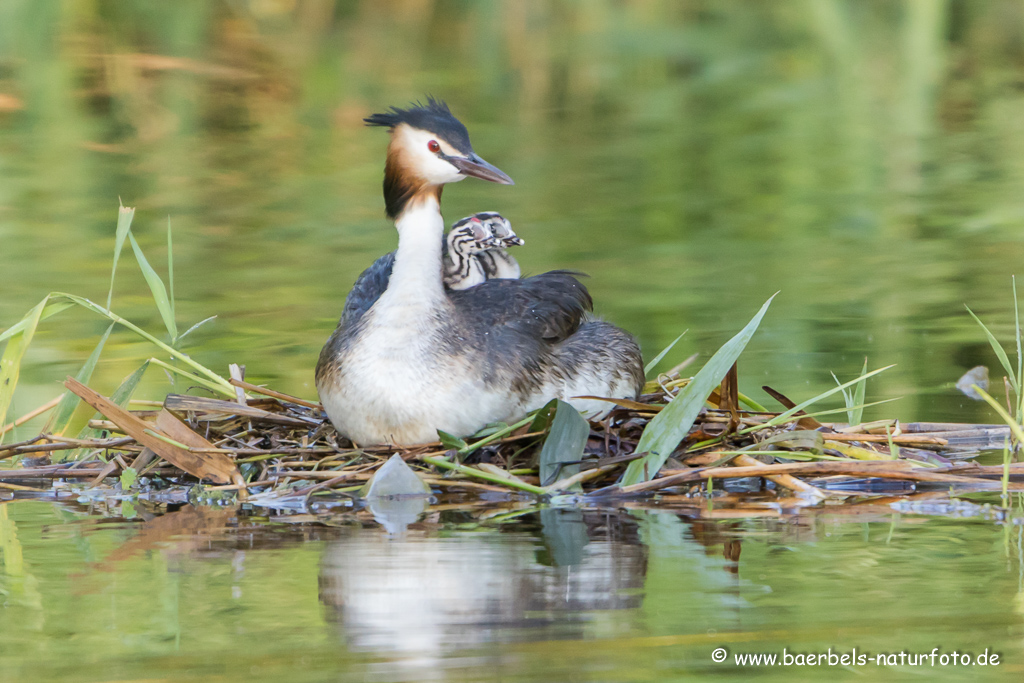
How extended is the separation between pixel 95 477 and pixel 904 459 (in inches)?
111

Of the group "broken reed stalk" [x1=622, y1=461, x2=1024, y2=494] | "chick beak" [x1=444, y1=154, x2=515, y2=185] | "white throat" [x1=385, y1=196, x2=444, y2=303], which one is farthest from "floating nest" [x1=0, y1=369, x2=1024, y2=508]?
"chick beak" [x1=444, y1=154, x2=515, y2=185]

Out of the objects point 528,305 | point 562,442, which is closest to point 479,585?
point 562,442

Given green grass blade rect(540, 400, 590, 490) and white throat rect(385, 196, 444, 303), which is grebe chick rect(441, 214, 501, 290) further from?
green grass blade rect(540, 400, 590, 490)

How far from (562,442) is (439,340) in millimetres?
684

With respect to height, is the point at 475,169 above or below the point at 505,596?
above

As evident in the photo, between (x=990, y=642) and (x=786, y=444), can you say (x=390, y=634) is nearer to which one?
(x=990, y=642)

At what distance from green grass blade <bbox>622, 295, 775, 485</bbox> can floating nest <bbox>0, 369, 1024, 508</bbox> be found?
1.5 inches

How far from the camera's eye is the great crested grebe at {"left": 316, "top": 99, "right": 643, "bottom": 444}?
5.22 m

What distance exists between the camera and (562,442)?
4.87 metres

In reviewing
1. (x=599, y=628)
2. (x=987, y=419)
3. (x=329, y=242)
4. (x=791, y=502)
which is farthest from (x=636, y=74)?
(x=599, y=628)

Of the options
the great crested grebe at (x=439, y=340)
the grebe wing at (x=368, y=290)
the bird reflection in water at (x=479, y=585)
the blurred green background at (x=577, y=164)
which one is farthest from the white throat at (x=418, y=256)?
the blurred green background at (x=577, y=164)

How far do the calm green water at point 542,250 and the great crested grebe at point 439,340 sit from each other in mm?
688

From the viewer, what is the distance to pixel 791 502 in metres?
4.67

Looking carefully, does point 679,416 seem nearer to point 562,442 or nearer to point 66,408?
point 562,442
